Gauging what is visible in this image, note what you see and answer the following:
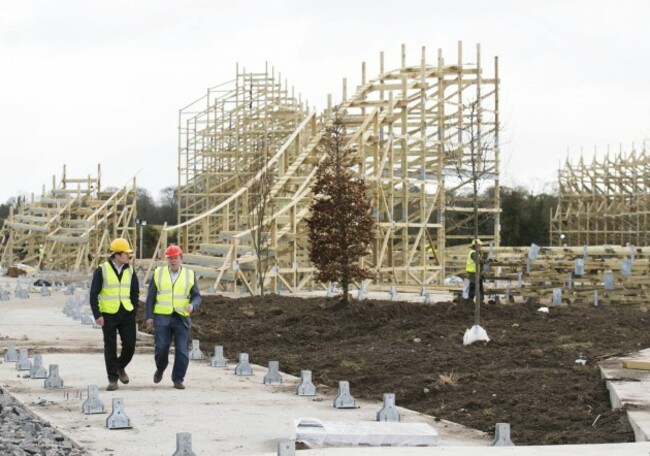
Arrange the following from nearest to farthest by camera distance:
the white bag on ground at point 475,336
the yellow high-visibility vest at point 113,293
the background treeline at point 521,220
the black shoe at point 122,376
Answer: the yellow high-visibility vest at point 113,293, the black shoe at point 122,376, the white bag on ground at point 475,336, the background treeline at point 521,220

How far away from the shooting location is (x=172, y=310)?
499 inches

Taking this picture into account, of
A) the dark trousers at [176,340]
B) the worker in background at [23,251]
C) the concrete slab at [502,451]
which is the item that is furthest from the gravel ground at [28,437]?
the worker in background at [23,251]

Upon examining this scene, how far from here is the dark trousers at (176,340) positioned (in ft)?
41.5

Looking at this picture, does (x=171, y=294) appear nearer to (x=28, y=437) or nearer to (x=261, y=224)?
(x=28, y=437)

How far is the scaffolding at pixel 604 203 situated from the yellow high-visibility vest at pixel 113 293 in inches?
1878

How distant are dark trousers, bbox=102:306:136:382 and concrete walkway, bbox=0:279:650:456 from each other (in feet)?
0.86

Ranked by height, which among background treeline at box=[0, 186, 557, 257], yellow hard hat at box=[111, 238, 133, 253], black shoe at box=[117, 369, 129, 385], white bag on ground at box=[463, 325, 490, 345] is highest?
background treeline at box=[0, 186, 557, 257]

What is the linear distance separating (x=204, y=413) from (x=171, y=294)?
2231 mm

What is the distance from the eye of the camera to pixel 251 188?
112ft

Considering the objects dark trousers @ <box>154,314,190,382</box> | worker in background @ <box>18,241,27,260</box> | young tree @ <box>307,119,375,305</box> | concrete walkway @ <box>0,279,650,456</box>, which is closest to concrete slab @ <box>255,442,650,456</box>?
concrete walkway @ <box>0,279,650,456</box>

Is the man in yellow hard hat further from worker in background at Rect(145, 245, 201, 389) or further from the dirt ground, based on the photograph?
the dirt ground

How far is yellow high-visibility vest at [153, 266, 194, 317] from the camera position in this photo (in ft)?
41.6

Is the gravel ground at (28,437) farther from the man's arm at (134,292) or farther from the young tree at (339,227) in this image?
the young tree at (339,227)

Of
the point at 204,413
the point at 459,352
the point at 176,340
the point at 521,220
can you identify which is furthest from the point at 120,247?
the point at 521,220
